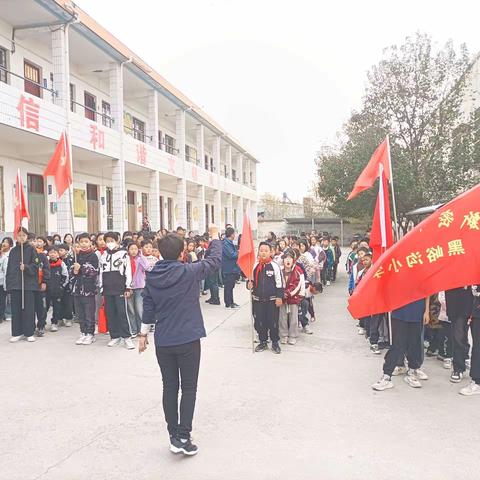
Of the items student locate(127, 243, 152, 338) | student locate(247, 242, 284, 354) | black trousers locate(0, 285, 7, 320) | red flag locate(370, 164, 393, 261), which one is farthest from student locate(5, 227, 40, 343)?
red flag locate(370, 164, 393, 261)

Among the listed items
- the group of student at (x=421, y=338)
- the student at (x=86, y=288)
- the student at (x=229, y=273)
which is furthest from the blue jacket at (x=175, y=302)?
the student at (x=229, y=273)

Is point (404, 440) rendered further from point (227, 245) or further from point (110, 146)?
point (110, 146)

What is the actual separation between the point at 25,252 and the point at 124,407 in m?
3.71

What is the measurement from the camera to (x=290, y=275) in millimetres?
6984

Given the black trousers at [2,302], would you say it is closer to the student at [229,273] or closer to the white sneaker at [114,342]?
the white sneaker at [114,342]

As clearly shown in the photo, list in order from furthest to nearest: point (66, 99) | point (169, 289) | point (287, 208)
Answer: point (287, 208) < point (66, 99) < point (169, 289)

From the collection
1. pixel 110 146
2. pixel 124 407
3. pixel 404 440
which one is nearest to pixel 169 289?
pixel 124 407

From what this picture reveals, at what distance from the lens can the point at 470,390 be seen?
4.69 meters

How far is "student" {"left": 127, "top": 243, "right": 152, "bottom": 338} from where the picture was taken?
23.3 ft

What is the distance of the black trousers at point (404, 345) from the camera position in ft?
16.0

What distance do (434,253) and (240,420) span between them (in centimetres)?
220

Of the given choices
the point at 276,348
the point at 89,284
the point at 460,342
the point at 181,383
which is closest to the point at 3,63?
the point at 89,284

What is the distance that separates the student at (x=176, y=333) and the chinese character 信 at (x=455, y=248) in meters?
2.23

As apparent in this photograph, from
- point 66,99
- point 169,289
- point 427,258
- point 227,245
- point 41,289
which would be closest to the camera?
point 169,289
